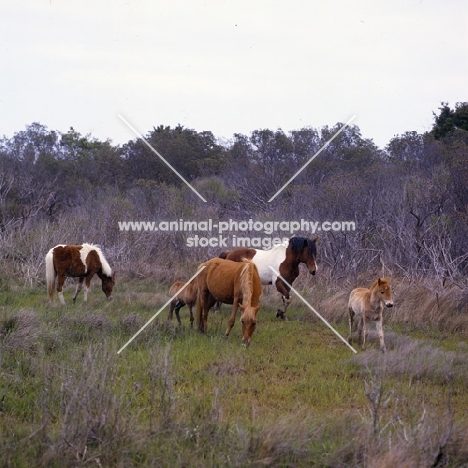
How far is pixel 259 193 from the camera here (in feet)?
90.7

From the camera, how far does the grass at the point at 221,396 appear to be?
5223mm

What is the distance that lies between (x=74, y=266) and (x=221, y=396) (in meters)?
8.12

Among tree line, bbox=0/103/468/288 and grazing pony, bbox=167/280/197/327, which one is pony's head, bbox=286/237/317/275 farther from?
grazing pony, bbox=167/280/197/327

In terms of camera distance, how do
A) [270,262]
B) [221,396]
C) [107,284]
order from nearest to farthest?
[221,396] → [270,262] → [107,284]

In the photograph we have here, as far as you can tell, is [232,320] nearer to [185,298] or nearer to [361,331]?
[185,298]

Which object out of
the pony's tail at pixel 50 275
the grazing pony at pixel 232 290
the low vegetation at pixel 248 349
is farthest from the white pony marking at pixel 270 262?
the pony's tail at pixel 50 275

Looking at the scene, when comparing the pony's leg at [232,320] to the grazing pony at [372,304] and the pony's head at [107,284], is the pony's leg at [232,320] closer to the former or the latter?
the grazing pony at [372,304]

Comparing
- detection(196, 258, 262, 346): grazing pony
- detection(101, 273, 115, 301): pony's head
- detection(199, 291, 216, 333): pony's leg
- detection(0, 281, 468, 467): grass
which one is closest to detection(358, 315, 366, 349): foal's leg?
detection(0, 281, 468, 467): grass

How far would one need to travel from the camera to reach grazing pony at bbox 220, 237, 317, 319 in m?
13.2

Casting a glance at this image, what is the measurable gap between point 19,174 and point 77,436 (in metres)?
27.5

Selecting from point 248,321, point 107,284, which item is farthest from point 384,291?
point 107,284

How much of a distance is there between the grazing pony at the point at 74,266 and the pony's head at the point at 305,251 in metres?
4.30

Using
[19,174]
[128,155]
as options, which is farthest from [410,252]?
[128,155]

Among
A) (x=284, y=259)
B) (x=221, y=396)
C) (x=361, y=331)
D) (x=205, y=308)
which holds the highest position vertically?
(x=284, y=259)
